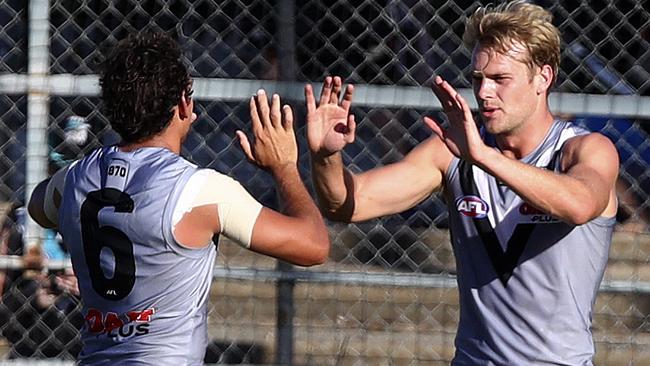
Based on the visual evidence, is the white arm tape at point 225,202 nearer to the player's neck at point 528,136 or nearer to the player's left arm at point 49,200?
the player's left arm at point 49,200

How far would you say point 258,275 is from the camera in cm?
527

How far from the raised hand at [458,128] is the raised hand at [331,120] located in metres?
0.26

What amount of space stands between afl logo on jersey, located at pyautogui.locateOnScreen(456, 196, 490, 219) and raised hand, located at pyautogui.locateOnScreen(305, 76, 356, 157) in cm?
45

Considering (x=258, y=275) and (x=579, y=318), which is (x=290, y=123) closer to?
A: (x=579, y=318)

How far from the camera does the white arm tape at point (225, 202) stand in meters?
3.14

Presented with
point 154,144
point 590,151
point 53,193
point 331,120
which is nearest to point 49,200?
point 53,193

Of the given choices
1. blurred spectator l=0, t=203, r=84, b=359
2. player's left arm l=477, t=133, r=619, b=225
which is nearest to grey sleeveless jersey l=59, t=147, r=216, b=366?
player's left arm l=477, t=133, r=619, b=225

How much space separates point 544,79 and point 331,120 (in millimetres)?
638

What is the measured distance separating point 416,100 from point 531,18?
159 centimetres

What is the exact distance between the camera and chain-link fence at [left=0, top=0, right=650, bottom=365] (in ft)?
17.4

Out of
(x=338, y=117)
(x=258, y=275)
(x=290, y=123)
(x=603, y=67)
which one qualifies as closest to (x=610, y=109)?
(x=603, y=67)

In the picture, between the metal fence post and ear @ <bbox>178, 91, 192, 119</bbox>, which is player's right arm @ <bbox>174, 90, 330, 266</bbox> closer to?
ear @ <bbox>178, 91, 192, 119</bbox>

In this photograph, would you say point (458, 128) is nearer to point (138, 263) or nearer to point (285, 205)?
point (285, 205)

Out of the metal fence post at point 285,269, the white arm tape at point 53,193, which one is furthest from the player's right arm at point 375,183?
the metal fence post at point 285,269
